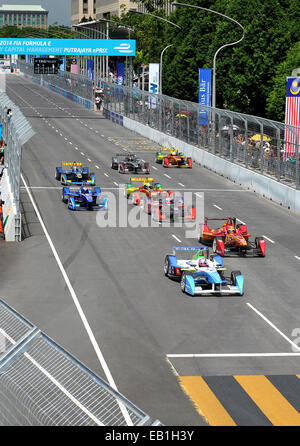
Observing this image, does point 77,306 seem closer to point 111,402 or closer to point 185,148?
point 111,402

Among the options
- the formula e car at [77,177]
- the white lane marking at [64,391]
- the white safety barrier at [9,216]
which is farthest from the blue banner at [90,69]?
the white lane marking at [64,391]

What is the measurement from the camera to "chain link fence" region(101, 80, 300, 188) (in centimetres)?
4212

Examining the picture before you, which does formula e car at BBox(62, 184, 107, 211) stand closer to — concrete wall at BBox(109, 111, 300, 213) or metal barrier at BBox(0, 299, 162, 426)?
concrete wall at BBox(109, 111, 300, 213)

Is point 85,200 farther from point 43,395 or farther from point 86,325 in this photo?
point 43,395

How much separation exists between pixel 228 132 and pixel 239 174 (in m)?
3.47

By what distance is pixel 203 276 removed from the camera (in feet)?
81.6

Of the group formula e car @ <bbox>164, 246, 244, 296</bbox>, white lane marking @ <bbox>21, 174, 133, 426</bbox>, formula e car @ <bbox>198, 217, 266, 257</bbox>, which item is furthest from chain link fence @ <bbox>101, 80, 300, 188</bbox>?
formula e car @ <bbox>164, 246, 244, 296</bbox>

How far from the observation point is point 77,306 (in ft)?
75.6

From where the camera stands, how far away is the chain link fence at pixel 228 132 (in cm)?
4212

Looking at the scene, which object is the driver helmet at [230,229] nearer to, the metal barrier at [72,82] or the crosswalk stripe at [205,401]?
the crosswalk stripe at [205,401]

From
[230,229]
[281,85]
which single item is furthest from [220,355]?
[281,85]

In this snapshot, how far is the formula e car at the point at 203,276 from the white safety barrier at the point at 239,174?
15.3 metres
